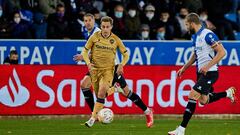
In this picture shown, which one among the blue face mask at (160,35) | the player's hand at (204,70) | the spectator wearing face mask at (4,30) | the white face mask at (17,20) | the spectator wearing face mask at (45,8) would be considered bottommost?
the player's hand at (204,70)

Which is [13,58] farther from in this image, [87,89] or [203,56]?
[203,56]

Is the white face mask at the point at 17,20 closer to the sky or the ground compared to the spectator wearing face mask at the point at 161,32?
closer to the sky

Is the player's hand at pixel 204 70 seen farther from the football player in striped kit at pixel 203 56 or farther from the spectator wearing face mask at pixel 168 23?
the spectator wearing face mask at pixel 168 23

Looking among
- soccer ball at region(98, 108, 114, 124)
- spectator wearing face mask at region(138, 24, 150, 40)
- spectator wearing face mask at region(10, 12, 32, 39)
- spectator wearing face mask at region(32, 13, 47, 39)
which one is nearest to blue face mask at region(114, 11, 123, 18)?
spectator wearing face mask at region(138, 24, 150, 40)

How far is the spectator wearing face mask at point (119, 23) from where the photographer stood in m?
23.1

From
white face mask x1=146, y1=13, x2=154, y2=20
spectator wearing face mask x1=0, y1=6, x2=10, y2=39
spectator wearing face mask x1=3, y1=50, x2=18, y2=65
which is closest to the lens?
spectator wearing face mask x1=3, y1=50, x2=18, y2=65

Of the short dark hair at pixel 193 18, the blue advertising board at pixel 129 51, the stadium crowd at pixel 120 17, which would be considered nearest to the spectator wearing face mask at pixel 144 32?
the stadium crowd at pixel 120 17

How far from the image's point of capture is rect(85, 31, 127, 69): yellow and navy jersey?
55.0 ft

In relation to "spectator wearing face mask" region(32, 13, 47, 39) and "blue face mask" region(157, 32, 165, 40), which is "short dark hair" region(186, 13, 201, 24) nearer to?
"spectator wearing face mask" region(32, 13, 47, 39)

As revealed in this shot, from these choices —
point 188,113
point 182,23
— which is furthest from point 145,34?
point 188,113

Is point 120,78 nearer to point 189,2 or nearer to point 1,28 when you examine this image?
point 1,28

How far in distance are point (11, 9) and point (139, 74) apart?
15.9ft

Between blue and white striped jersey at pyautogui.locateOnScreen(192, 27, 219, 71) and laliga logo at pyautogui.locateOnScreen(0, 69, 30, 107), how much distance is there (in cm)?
531

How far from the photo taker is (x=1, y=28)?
22031 mm
